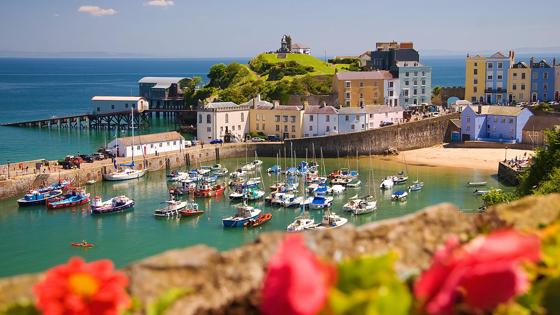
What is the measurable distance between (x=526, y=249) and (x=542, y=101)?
6269 cm

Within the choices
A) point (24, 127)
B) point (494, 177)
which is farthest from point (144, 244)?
point (24, 127)

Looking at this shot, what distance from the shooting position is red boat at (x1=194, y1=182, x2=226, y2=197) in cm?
3709

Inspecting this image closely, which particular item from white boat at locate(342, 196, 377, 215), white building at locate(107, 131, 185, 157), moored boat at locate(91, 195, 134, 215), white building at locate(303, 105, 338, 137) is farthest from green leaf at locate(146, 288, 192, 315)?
white building at locate(303, 105, 338, 137)

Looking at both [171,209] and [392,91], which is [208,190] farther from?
[392,91]

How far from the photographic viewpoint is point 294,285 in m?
2.97

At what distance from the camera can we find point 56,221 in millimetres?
32906

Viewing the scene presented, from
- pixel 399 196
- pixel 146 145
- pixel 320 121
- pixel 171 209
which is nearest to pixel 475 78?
pixel 320 121

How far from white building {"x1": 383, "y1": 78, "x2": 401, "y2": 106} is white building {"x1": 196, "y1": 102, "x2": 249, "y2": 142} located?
13.3 m

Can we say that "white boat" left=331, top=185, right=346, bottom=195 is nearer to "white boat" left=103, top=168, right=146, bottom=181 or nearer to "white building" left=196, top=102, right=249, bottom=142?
"white boat" left=103, top=168, right=146, bottom=181

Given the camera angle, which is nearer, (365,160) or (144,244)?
(144,244)

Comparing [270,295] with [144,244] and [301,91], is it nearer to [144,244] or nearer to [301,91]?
[144,244]

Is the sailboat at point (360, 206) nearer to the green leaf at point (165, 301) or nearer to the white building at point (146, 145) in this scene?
the white building at point (146, 145)

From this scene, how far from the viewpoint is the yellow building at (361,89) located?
60812mm

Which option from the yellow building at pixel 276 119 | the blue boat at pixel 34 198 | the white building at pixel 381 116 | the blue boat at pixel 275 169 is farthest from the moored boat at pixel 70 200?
the white building at pixel 381 116
